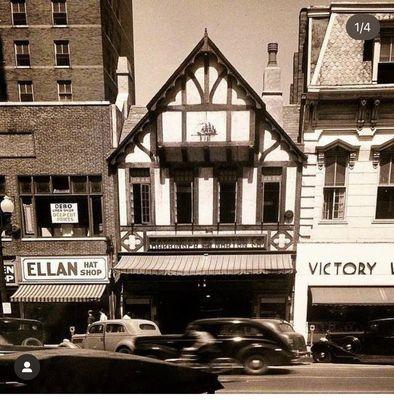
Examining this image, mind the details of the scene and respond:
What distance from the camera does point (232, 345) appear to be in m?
3.76

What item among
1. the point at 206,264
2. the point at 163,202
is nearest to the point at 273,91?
the point at 163,202

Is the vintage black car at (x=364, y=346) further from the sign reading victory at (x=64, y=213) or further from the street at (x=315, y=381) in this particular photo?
the sign reading victory at (x=64, y=213)

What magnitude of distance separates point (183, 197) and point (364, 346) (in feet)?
13.1

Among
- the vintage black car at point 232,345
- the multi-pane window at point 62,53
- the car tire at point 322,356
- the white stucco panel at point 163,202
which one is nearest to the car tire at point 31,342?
the vintage black car at point 232,345

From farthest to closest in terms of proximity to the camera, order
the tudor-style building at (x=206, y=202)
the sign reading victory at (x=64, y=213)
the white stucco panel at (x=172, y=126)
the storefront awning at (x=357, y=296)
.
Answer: the sign reading victory at (x=64, y=213) < the white stucco panel at (x=172, y=126) < the tudor-style building at (x=206, y=202) < the storefront awning at (x=357, y=296)

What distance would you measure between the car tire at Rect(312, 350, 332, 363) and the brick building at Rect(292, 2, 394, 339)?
0.67 metres

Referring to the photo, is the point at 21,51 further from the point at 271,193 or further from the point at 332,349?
the point at 332,349

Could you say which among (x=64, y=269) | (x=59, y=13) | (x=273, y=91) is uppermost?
(x=59, y=13)

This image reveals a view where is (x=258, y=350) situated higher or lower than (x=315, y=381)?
higher

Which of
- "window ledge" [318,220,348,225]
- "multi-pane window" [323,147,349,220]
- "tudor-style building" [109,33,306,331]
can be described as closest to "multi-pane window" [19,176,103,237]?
"tudor-style building" [109,33,306,331]

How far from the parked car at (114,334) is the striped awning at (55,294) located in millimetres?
526

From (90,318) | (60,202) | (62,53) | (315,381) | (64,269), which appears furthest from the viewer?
(62,53)

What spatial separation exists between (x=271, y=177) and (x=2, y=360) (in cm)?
485

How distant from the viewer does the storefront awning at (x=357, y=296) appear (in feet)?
14.1
